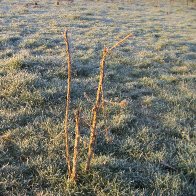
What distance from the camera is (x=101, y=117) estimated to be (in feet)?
24.6

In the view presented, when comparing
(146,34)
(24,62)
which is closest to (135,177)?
(24,62)

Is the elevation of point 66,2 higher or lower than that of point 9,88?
higher

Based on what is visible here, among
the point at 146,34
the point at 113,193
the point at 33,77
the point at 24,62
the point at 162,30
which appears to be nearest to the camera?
the point at 113,193

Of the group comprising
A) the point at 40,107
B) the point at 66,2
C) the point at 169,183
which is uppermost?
the point at 66,2

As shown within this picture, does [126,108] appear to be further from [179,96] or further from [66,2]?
[66,2]

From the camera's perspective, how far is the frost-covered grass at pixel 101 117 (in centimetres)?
532

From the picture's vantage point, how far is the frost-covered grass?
5.32 metres

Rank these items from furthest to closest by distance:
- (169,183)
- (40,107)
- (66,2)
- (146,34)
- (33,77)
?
(66,2), (146,34), (33,77), (40,107), (169,183)

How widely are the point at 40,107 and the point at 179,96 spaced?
389cm

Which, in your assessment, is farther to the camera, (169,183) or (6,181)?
(169,183)

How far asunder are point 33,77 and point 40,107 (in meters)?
1.49

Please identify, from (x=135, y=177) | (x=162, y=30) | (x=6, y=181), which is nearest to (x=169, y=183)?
(x=135, y=177)

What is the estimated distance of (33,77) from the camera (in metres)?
8.95

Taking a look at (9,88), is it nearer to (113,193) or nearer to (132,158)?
(132,158)
